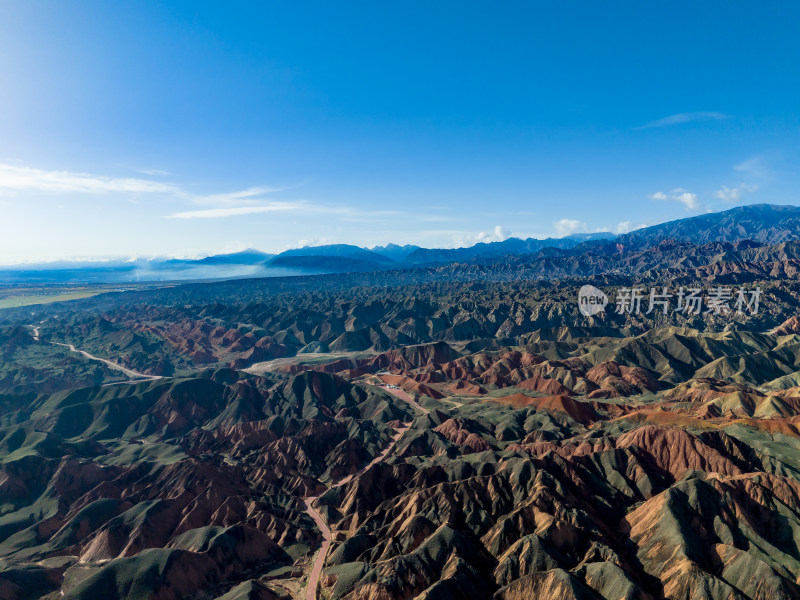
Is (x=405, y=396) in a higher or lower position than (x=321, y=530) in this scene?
higher

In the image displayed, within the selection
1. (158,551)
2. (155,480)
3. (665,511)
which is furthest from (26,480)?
(665,511)

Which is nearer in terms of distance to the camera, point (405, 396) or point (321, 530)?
point (321, 530)

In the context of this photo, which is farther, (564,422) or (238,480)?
(564,422)

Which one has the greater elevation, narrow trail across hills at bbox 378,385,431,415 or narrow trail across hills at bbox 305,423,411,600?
narrow trail across hills at bbox 378,385,431,415

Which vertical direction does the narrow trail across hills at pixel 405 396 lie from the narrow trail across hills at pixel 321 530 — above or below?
above

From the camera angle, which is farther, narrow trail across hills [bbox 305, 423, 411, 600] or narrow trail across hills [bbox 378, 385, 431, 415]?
narrow trail across hills [bbox 378, 385, 431, 415]

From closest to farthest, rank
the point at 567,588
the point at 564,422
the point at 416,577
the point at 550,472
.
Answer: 1. the point at 567,588
2. the point at 416,577
3. the point at 550,472
4. the point at 564,422

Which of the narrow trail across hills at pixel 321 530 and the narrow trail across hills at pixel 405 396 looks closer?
the narrow trail across hills at pixel 321 530

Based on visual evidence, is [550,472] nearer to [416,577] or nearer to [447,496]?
[447,496]

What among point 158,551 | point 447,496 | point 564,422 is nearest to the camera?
point 158,551
